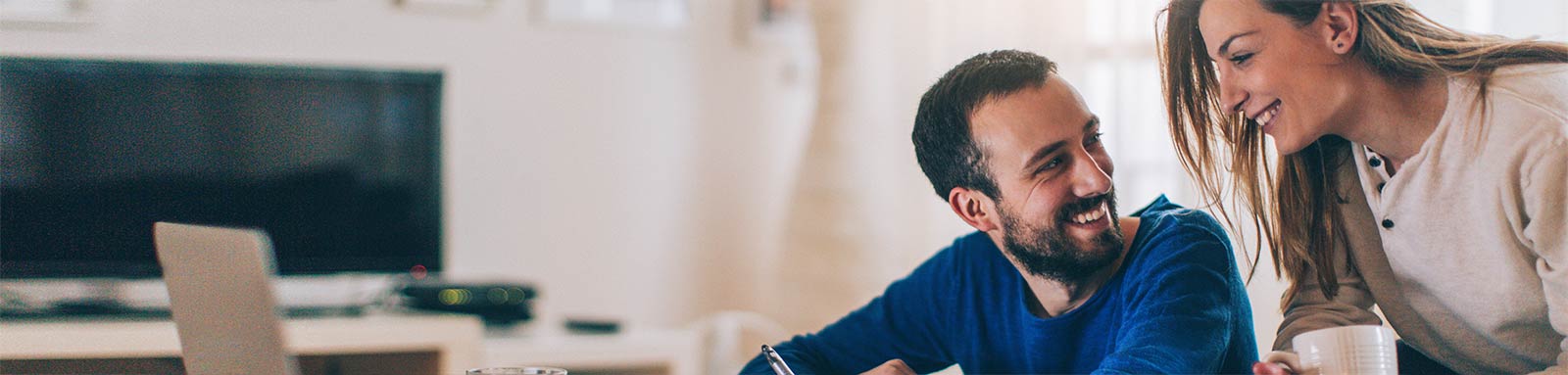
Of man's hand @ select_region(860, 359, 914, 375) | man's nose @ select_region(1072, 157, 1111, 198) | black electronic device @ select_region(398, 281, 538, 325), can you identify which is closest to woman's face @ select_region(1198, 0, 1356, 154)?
man's nose @ select_region(1072, 157, 1111, 198)

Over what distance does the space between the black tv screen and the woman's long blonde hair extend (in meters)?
1.95

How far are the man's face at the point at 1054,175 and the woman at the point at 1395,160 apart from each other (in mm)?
85

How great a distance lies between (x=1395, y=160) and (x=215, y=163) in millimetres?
2179

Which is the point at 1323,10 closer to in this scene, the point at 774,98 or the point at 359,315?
the point at 359,315

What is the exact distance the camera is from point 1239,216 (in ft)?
3.27

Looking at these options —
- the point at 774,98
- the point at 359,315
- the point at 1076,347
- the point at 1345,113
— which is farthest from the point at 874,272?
the point at 1345,113

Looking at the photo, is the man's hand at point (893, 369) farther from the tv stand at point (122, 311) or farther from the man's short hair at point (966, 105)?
the tv stand at point (122, 311)

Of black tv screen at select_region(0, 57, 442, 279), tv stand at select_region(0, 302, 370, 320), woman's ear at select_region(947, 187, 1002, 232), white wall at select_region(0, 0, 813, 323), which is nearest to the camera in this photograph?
woman's ear at select_region(947, 187, 1002, 232)

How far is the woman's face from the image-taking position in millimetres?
879

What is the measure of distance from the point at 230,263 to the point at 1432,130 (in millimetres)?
847

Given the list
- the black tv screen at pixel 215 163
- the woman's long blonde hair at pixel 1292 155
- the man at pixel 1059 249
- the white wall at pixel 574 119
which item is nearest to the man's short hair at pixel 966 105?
the man at pixel 1059 249

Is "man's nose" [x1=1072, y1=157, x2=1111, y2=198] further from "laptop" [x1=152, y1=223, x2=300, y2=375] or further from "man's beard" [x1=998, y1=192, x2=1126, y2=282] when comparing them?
"laptop" [x1=152, y1=223, x2=300, y2=375]

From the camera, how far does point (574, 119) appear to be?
2.99 metres

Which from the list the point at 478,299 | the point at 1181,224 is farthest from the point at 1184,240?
the point at 478,299
